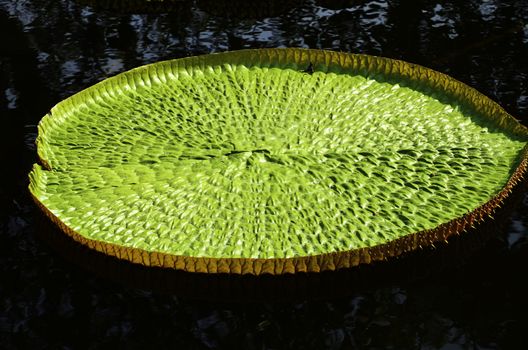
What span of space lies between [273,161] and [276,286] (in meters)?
0.47

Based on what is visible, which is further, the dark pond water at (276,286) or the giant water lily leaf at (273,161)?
the giant water lily leaf at (273,161)

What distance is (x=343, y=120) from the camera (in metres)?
2.19

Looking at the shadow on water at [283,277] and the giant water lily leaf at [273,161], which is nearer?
the shadow on water at [283,277]

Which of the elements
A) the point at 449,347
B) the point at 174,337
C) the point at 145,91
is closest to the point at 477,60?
the point at 145,91

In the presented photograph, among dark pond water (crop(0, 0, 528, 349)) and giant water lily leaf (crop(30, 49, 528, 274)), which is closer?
dark pond water (crop(0, 0, 528, 349))

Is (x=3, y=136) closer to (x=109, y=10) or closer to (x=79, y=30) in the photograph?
(x=79, y=30)

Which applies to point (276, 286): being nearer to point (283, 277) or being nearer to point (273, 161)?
point (283, 277)

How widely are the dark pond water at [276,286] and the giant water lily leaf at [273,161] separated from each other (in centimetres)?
11

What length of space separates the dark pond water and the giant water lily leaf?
108 mm

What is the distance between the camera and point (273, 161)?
6.53 feet

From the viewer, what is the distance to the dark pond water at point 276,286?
5.23ft

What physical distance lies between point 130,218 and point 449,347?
31.3 inches

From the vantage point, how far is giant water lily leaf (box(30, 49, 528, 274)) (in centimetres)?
172

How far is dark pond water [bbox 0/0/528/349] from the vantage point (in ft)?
5.23
